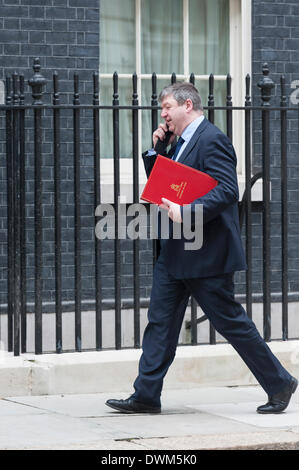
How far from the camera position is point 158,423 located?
7145 mm

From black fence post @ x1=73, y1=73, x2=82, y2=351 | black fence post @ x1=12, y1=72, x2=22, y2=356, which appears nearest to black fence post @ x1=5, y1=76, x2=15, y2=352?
black fence post @ x1=12, y1=72, x2=22, y2=356

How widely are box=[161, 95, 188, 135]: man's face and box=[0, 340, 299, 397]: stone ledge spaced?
1753 mm

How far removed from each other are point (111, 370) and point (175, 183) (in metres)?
1.63

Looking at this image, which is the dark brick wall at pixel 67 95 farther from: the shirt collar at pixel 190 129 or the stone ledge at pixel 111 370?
the shirt collar at pixel 190 129

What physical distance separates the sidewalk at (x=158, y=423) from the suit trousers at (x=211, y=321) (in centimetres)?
22

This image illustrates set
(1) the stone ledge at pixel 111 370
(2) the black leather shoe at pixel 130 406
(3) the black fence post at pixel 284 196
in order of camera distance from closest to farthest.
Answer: (2) the black leather shoe at pixel 130 406, (1) the stone ledge at pixel 111 370, (3) the black fence post at pixel 284 196

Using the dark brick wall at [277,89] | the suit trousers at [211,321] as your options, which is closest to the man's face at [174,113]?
the suit trousers at [211,321]

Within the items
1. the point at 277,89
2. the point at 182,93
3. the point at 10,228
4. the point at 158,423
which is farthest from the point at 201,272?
Result: the point at 277,89

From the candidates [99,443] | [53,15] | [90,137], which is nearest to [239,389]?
[99,443]

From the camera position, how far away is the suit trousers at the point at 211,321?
23.9ft

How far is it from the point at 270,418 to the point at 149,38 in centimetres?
491

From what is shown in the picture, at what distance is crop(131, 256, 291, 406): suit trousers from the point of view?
23.9 ft

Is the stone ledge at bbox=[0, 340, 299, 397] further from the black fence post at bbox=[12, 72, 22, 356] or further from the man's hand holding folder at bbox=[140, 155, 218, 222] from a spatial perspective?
the man's hand holding folder at bbox=[140, 155, 218, 222]

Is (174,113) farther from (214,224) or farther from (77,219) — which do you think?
(77,219)
